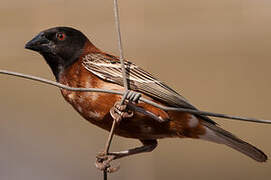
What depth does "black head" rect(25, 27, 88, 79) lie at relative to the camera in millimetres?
4441

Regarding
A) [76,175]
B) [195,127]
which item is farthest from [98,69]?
[76,175]

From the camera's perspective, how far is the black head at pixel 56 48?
175 inches

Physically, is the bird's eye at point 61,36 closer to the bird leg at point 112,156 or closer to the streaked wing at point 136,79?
the streaked wing at point 136,79

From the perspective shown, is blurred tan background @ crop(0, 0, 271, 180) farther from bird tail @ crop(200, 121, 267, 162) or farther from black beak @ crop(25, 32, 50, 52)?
black beak @ crop(25, 32, 50, 52)

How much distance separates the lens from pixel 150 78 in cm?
442

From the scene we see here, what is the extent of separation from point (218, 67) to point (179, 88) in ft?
2.60

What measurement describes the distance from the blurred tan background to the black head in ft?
15.0

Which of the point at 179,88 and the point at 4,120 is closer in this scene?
the point at 179,88

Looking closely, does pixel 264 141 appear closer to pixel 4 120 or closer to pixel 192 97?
pixel 192 97

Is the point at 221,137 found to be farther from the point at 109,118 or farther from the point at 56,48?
the point at 56,48

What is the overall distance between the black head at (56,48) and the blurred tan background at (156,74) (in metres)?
4.56

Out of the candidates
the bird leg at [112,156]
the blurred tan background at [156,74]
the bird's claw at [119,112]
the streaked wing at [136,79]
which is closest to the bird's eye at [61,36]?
the streaked wing at [136,79]

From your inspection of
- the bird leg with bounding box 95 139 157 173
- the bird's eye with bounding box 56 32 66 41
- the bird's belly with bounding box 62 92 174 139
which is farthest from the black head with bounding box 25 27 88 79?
the bird leg with bounding box 95 139 157 173

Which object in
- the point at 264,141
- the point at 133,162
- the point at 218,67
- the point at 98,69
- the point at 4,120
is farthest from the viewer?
the point at 4,120
